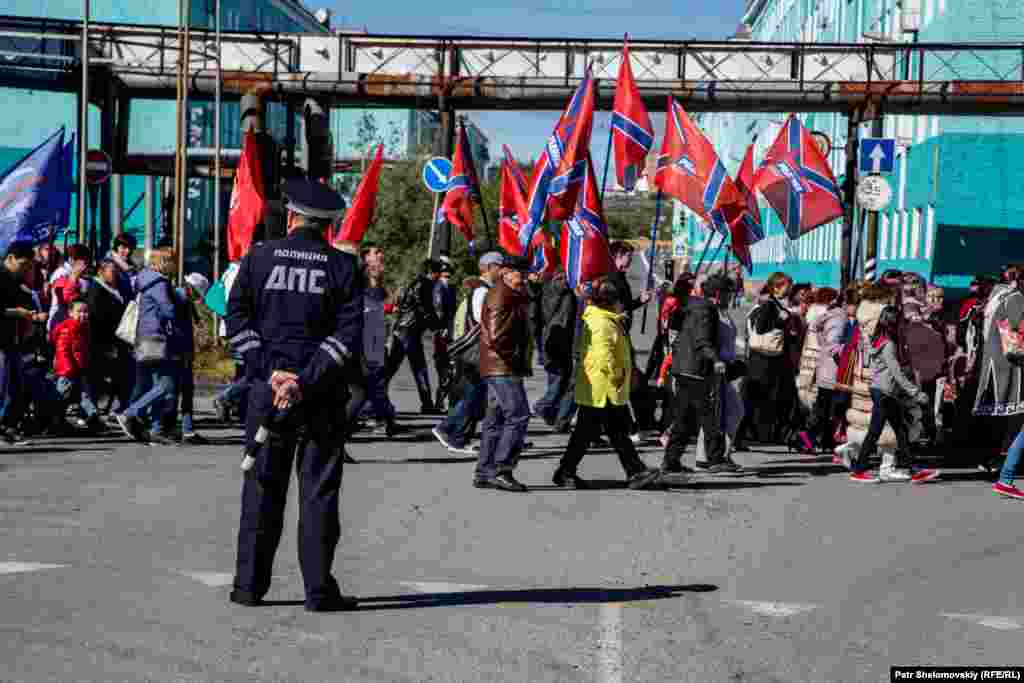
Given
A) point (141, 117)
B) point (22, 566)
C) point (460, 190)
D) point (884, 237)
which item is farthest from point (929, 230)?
point (22, 566)

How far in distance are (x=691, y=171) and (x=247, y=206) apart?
516 centimetres

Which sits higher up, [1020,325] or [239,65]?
[239,65]

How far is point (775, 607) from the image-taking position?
785 cm

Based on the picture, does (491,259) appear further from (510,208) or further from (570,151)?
(510,208)

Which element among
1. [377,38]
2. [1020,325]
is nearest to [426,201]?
[377,38]

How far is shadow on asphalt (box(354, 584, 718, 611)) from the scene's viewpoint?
7.69 m

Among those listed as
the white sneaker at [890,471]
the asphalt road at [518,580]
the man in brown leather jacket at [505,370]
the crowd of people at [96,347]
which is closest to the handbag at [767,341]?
the white sneaker at [890,471]

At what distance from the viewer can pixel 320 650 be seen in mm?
6602

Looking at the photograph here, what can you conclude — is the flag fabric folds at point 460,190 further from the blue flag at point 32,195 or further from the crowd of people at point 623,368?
the blue flag at point 32,195

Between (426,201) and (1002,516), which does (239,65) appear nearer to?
(426,201)

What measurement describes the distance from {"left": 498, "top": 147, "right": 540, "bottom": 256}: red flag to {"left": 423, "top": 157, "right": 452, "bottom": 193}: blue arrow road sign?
2.49 metres

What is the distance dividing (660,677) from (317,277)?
234cm

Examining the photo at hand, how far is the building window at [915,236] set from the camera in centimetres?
4352

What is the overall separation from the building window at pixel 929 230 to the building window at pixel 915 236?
0.88 metres
